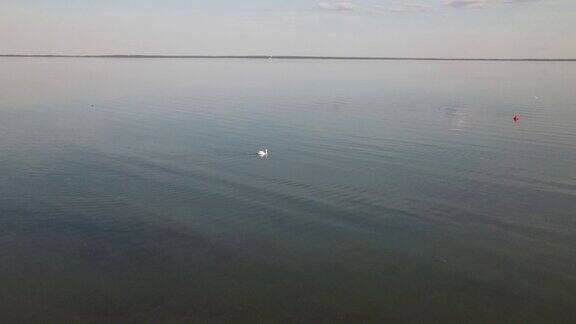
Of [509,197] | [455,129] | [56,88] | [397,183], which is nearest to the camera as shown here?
[509,197]

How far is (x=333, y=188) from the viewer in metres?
17.1

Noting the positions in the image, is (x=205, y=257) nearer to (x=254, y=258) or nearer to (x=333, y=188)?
(x=254, y=258)

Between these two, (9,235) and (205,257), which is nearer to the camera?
(205,257)

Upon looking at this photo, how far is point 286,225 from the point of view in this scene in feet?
45.4

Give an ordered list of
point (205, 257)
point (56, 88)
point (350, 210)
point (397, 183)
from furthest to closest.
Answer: point (56, 88) < point (397, 183) < point (350, 210) < point (205, 257)

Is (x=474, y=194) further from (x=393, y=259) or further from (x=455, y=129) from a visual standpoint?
(x=455, y=129)

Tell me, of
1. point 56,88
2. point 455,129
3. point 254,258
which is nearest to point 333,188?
point 254,258

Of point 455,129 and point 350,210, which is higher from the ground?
point 455,129

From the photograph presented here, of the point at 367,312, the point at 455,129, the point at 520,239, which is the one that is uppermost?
the point at 455,129

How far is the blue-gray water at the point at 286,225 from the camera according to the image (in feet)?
33.4

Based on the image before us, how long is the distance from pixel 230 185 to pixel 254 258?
5.62m

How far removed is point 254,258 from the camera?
11992 mm

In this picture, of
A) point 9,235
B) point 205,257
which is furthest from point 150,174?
point 205,257

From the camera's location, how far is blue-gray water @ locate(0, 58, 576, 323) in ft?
33.4
